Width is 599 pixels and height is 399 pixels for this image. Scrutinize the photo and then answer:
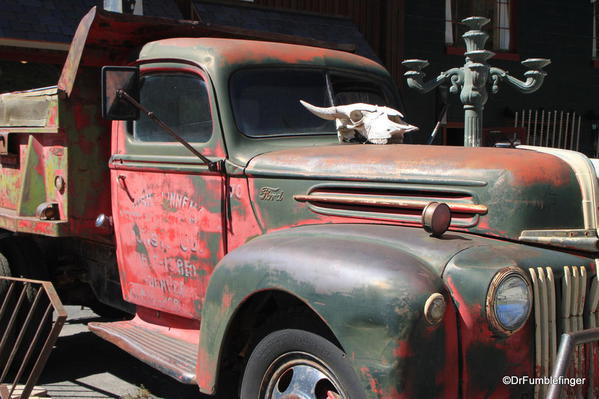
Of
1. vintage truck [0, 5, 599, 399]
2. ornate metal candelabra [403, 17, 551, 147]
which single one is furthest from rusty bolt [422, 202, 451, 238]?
ornate metal candelabra [403, 17, 551, 147]

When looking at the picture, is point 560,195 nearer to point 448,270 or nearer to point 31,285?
point 448,270

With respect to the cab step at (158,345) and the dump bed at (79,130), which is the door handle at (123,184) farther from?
the cab step at (158,345)

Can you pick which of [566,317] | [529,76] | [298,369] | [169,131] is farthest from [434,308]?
[529,76]

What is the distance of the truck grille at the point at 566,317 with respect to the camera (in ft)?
8.50

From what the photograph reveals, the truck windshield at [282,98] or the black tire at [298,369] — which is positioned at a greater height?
the truck windshield at [282,98]

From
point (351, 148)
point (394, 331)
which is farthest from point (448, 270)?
point (351, 148)

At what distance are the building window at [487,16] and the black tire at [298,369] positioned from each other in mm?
12321

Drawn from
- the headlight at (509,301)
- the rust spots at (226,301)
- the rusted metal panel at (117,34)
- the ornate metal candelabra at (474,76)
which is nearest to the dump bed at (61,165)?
the rusted metal panel at (117,34)

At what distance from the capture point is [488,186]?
2.84 m

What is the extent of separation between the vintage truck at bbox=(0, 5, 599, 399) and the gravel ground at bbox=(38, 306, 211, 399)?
0.57 metres

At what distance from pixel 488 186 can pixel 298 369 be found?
103cm

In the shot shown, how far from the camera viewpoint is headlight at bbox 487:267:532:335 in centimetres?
250

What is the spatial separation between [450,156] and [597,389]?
1074mm

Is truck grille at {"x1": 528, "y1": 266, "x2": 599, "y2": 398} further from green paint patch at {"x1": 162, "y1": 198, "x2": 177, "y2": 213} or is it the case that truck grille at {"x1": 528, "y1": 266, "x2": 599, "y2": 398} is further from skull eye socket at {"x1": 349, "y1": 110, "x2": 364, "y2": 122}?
green paint patch at {"x1": 162, "y1": 198, "x2": 177, "y2": 213}
